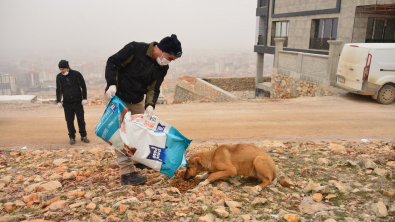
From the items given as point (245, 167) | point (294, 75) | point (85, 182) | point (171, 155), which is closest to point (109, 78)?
point (171, 155)

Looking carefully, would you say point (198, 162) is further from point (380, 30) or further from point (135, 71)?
point (380, 30)

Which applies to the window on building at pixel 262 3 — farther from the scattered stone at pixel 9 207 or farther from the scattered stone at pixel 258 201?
the scattered stone at pixel 9 207

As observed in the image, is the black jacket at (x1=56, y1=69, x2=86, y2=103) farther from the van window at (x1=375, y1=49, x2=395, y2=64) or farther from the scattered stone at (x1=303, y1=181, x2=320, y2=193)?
the van window at (x1=375, y1=49, x2=395, y2=64)

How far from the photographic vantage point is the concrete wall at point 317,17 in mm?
17031

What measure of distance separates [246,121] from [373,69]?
21.2 ft

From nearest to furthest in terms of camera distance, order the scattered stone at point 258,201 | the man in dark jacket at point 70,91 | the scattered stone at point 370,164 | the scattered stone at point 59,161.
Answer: the scattered stone at point 258,201 < the scattered stone at point 370,164 < the scattered stone at point 59,161 < the man in dark jacket at point 70,91

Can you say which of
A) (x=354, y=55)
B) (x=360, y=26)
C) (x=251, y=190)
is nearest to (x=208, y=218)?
(x=251, y=190)

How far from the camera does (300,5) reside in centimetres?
2159

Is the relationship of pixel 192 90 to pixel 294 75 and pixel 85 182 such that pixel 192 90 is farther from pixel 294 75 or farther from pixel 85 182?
pixel 85 182

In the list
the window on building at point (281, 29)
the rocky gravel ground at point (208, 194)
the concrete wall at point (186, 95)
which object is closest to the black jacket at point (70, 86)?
the rocky gravel ground at point (208, 194)

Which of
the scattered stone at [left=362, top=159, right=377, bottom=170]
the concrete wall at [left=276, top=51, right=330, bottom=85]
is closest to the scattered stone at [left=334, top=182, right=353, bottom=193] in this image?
the scattered stone at [left=362, top=159, right=377, bottom=170]

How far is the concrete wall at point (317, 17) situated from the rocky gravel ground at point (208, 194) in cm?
1460

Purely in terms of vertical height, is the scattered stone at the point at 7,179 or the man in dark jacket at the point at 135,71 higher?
the man in dark jacket at the point at 135,71

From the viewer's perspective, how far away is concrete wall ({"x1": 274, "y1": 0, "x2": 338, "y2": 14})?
19.1 metres
